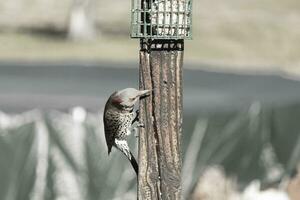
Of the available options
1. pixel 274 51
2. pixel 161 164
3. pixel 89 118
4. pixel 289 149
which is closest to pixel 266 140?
pixel 289 149

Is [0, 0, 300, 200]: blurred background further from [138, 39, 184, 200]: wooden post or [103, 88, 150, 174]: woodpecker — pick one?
[138, 39, 184, 200]: wooden post

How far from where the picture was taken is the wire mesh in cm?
504

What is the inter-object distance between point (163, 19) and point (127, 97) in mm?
435

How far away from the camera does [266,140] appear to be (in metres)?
9.52

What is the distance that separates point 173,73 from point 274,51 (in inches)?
929

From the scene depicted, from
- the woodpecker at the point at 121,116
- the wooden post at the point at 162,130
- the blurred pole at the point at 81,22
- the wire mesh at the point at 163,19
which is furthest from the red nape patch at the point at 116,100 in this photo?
the blurred pole at the point at 81,22

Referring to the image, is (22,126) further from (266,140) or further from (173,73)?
(173,73)

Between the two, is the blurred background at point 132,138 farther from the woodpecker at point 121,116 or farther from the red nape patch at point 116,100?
the red nape patch at point 116,100

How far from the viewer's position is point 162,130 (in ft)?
16.3

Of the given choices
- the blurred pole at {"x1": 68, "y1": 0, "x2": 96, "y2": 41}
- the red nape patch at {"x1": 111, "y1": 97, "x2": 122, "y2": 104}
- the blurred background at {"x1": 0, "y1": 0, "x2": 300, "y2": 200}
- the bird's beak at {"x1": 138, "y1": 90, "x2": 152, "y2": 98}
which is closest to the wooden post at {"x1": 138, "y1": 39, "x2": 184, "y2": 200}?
the bird's beak at {"x1": 138, "y1": 90, "x2": 152, "y2": 98}

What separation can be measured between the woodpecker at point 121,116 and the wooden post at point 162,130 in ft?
0.23

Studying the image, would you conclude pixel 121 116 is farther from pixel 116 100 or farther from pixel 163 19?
pixel 163 19

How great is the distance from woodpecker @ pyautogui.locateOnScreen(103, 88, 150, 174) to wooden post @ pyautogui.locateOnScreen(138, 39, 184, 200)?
2.7 inches

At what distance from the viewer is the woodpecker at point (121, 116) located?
5.07m
